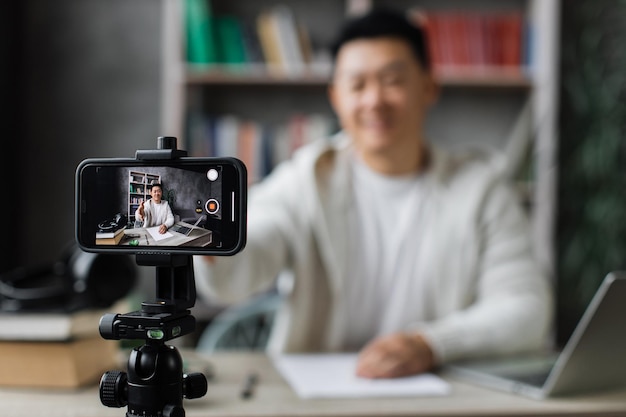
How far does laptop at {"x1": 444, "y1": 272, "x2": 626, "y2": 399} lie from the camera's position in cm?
93

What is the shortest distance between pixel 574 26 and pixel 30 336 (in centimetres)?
262

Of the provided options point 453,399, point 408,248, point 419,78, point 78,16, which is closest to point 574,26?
point 419,78

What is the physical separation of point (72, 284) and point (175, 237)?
566mm

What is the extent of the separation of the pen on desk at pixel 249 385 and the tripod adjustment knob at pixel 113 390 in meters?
0.42

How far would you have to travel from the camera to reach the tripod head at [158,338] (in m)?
0.62

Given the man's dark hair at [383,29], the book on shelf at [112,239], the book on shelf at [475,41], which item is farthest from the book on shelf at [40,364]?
the book on shelf at [475,41]

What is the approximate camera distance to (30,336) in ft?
3.47

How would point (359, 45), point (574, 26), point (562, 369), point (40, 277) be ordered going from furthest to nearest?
1. point (574, 26)
2. point (359, 45)
3. point (40, 277)
4. point (562, 369)

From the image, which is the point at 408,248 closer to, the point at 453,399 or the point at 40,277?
the point at 453,399

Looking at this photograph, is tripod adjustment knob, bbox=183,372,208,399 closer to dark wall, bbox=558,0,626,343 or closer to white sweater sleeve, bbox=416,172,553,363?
white sweater sleeve, bbox=416,172,553,363

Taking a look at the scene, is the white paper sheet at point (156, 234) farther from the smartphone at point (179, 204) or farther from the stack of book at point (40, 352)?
the stack of book at point (40, 352)

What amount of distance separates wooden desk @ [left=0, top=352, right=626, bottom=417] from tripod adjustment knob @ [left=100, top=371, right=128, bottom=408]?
0.30 m

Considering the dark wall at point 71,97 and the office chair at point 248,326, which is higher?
the dark wall at point 71,97

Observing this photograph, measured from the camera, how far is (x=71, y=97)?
3.03 metres
